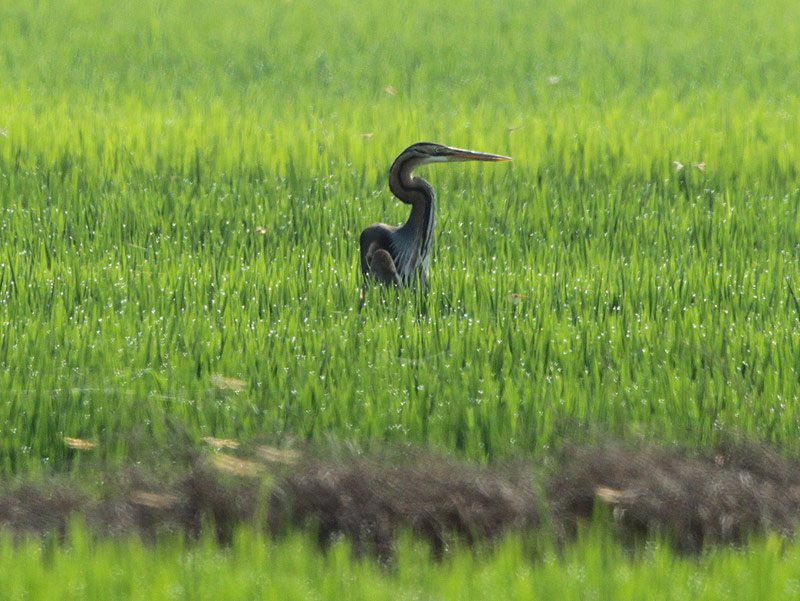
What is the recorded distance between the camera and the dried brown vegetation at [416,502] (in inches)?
168

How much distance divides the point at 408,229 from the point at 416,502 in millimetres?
2244

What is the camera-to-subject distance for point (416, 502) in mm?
4320

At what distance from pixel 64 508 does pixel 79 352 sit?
1361 mm

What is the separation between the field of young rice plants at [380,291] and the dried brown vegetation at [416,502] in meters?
0.17

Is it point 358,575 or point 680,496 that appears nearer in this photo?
point 358,575

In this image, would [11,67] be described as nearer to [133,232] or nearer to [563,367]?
[133,232]

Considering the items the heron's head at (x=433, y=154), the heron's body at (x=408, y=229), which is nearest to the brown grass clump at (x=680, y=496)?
the heron's body at (x=408, y=229)

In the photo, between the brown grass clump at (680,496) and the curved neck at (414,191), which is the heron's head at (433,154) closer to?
the curved neck at (414,191)

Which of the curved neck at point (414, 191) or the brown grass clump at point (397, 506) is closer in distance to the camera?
the brown grass clump at point (397, 506)

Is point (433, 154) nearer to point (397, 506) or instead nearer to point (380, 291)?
point (380, 291)

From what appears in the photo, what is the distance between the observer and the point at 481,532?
14.0 ft

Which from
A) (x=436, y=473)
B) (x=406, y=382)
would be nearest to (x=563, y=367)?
(x=406, y=382)

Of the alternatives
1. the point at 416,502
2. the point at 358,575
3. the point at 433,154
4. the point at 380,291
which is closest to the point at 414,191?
the point at 433,154

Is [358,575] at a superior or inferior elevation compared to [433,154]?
inferior
